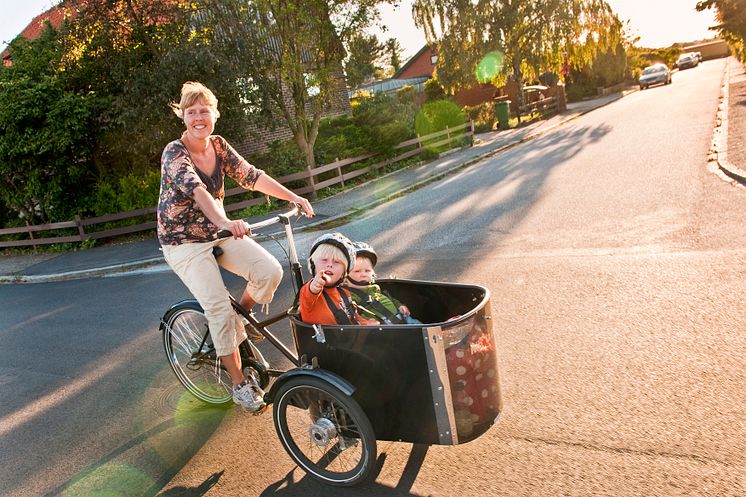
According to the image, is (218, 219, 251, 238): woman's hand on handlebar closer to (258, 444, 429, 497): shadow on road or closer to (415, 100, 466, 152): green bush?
(258, 444, 429, 497): shadow on road

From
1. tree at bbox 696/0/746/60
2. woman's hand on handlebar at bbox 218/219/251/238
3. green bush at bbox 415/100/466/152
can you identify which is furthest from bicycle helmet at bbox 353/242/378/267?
tree at bbox 696/0/746/60

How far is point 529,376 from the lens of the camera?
3861 mm

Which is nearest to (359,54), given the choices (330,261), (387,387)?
(330,261)

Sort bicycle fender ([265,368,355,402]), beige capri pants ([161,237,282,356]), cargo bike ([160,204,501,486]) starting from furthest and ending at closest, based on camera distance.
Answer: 1. beige capri pants ([161,237,282,356])
2. bicycle fender ([265,368,355,402])
3. cargo bike ([160,204,501,486])

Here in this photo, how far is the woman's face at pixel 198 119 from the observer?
3.45 meters

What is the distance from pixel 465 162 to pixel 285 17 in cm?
640

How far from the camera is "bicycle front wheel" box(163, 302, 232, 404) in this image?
4117 mm

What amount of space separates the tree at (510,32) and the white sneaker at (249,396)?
26.7 metres

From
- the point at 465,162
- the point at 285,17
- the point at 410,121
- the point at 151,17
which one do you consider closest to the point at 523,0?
the point at 410,121

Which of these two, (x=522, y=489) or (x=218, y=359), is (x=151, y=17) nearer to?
(x=218, y=359)

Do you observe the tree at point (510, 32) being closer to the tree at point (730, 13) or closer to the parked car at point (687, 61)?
the tree at point (730, 13)

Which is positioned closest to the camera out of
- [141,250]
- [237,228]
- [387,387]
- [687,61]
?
[387,387]

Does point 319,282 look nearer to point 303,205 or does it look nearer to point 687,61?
point 303,205

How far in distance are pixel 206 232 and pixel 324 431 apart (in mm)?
1467
